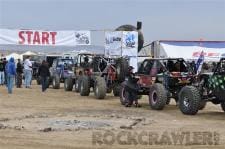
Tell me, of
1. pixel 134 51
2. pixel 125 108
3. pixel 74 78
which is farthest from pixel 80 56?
pixel 125 108

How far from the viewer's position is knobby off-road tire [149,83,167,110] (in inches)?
678

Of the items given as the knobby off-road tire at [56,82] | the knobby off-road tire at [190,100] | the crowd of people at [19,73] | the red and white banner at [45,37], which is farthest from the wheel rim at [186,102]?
the red and white banner at [45,37]

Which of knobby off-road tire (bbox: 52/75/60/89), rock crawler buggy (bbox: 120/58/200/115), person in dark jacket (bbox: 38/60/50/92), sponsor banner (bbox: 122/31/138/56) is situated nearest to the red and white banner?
knobby off-road tire (bbox: 52/75/60/89)

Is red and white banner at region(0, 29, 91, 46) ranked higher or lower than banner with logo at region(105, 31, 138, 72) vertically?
higher

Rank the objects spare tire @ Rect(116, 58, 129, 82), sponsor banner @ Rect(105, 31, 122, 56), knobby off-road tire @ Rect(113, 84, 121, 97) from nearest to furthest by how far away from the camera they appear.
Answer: spare tire @ Rect(116, 58, 129, 82) < knobby off-road tire @ Rect(113, 84, 121, 97) < sponsor banner @ Rect(105, 31, 122, 56)

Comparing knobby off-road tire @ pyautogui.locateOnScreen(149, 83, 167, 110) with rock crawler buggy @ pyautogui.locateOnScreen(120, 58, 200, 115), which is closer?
knobby off-road tire @ pyautogui.locateOnScreen(149, 83, 167, 110)

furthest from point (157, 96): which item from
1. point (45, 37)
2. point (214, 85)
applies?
point (45, 37)

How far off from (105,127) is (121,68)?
993 centimetres

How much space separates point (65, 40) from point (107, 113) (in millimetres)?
16393

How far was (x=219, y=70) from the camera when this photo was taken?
15.4 meters

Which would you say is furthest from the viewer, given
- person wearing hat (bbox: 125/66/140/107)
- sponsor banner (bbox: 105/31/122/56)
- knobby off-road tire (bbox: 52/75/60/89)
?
knobby off-road tire (bbox: 52/75/60/89)

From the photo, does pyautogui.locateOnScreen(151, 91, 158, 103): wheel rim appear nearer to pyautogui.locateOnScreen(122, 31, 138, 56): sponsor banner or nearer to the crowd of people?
pyautogui.locateOnScreen(122, 31, 138, 56): sponsor banner

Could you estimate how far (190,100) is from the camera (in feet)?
51.8

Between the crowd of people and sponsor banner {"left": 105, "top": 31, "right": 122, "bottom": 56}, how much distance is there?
11.3 ft
